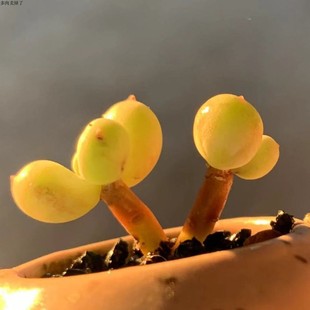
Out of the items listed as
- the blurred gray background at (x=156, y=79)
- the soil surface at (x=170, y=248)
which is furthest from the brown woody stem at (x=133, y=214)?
Result: the blurred gray background at (x=156, y=79)

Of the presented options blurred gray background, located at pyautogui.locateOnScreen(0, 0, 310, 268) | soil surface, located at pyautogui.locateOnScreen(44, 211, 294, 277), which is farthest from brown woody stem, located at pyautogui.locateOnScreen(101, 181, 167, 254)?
blurred gray background, located at pyautogui.locateOnScreen(0, 0, 310, 268)

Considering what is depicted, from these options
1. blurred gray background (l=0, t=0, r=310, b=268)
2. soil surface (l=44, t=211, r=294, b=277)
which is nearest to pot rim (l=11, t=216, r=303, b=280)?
soil surface (l=44, t=211, r=294, b=277)

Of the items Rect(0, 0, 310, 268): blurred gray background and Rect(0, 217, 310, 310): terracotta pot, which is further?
Rect(0, 0, 310, 268): blurred gray background

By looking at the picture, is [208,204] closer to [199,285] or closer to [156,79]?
[199,285]

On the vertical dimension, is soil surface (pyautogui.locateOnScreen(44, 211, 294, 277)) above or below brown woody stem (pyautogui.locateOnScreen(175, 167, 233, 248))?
below

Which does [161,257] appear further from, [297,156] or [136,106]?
[297,156]

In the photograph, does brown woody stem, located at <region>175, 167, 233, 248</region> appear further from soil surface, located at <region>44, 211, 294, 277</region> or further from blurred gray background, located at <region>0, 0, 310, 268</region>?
blurred gray background, located at <region>0, 0, 310, 268</region>
